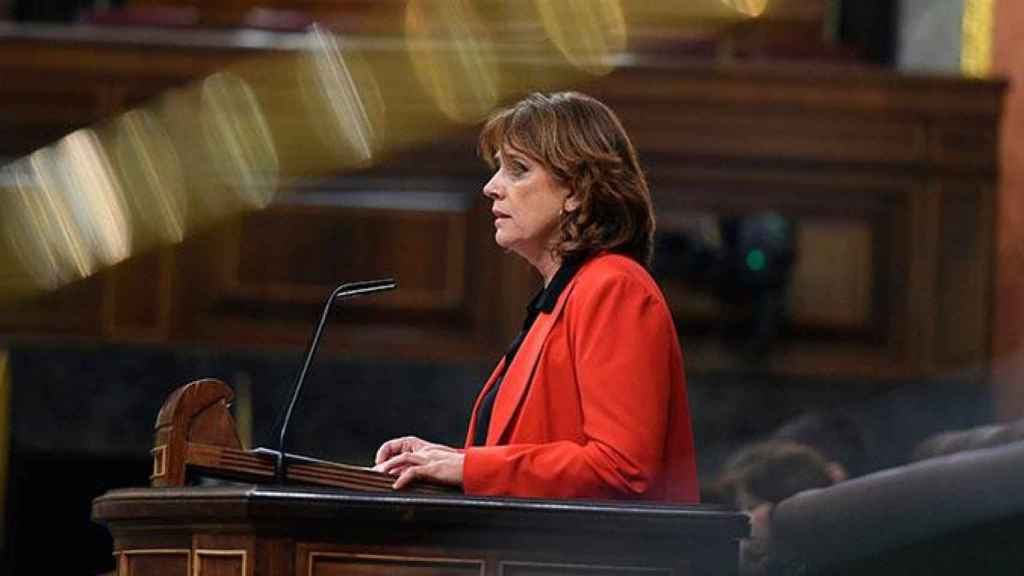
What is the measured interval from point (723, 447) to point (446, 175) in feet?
3.51

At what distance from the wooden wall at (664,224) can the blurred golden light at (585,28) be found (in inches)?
10.4

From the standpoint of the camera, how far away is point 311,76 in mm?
6527

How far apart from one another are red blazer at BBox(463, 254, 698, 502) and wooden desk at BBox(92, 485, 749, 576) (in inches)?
5.3

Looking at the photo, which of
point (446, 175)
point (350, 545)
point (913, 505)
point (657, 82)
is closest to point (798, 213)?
point (657, 82)

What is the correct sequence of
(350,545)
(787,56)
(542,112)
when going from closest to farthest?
(350,545) → (542,112) → (787,56)

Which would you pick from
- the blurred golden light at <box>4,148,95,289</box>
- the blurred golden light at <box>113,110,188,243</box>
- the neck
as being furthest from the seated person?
the blurred golden light at <box>4,148,95,289</box>

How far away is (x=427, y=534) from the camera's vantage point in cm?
253

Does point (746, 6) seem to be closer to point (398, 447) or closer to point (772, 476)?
point (772, 476)

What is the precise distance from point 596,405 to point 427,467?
8.0 inches

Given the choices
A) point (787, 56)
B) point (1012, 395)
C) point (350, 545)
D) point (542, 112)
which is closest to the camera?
point (350, 545)

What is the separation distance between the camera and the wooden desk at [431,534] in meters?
2.50

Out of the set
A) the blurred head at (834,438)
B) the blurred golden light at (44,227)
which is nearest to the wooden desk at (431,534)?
the blurred head at (834,438)

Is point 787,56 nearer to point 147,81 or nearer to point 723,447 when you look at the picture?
point 723,447

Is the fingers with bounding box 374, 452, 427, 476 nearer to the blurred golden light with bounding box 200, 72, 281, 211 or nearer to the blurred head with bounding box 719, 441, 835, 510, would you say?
the blurred head with bounding box 719, 441, 835, 510
